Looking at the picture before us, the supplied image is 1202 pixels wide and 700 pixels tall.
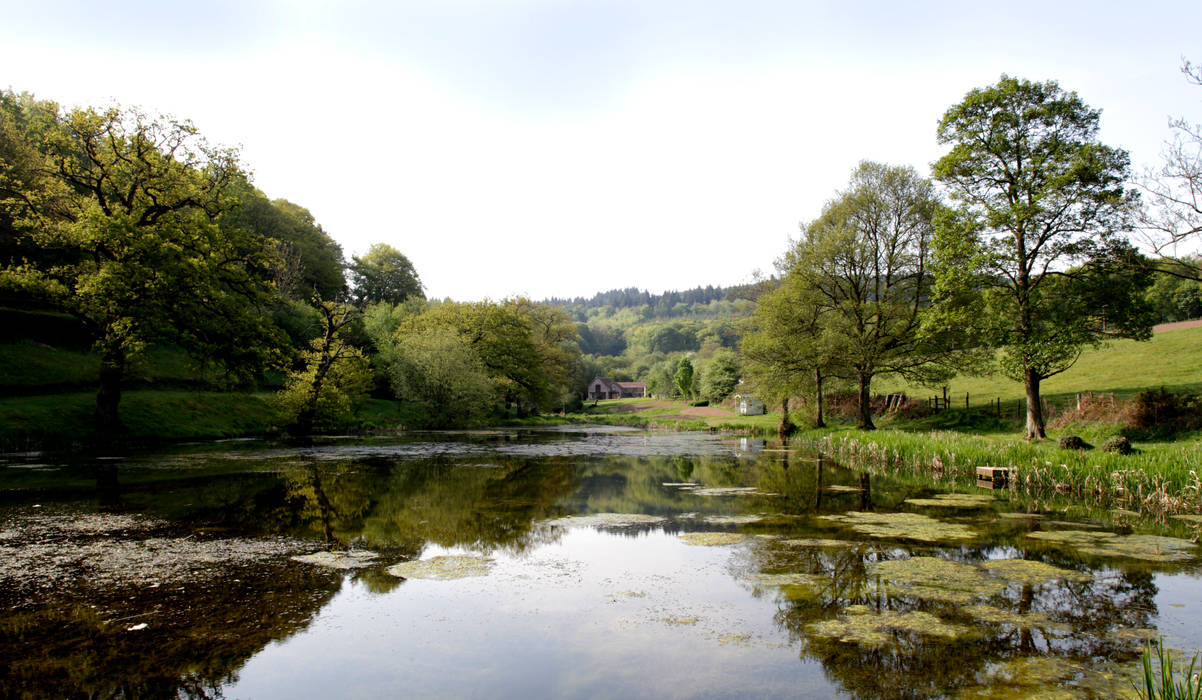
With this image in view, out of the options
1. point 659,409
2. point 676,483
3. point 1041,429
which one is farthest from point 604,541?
point 659,409

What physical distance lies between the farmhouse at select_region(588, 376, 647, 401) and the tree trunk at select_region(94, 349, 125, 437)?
105633 millimetres

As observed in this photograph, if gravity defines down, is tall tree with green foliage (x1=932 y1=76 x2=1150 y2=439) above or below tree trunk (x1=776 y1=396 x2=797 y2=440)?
above

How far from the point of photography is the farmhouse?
443ft

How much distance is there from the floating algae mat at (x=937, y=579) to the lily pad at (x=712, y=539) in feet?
8.20

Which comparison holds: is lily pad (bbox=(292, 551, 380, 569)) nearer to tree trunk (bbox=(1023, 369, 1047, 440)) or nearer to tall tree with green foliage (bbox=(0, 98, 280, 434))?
tall tree with green foliage (bbox=(0, 98, 280, 434))

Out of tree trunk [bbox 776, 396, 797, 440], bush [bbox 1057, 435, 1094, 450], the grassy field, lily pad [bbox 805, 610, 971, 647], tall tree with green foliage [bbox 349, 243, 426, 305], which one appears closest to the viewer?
lily pad [bbox 805, 610, 971, 647]

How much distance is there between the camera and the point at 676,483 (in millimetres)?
19391

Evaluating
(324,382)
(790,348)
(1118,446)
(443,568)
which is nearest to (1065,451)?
(1118,446)

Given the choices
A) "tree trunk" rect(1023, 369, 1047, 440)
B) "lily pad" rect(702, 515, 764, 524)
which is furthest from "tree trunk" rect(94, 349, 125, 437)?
"tree trunk" rect(1023, 369, 1047, 440)

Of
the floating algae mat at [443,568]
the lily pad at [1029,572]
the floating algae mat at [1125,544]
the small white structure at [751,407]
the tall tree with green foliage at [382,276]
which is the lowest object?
Result: the small white structure at [751,407]

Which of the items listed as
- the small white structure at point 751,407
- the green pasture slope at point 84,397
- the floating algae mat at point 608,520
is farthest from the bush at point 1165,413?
the green pasture slope at point 84,397

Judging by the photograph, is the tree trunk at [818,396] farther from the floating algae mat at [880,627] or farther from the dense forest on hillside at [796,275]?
the floating algae mat at [880,627]

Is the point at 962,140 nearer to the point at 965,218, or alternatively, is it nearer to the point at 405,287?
the point at 965,218

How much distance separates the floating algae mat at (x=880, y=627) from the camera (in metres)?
6.41
